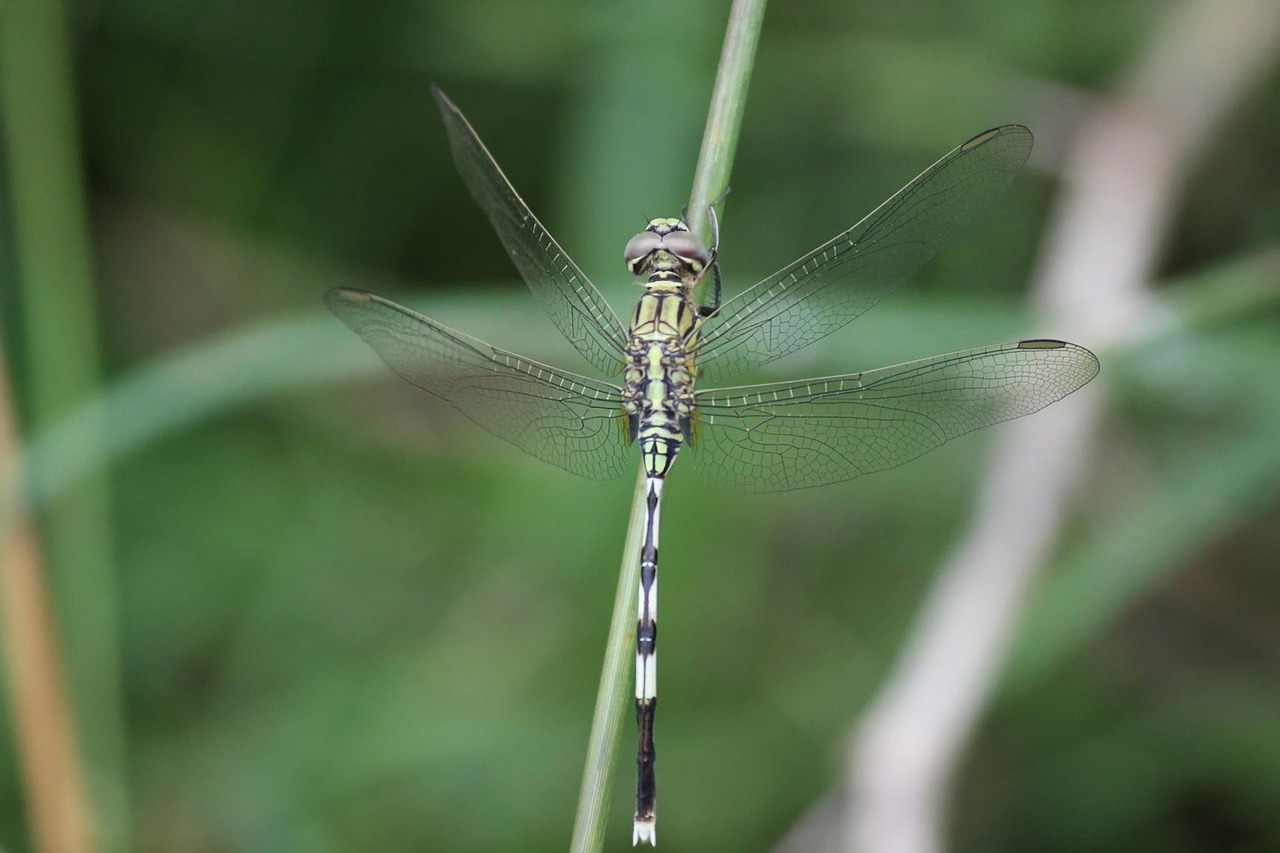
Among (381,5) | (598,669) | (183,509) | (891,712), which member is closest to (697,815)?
(598,669)

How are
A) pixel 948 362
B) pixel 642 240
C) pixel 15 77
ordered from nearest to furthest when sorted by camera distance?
pixel 948 362 < pixel 642 240 < pixel 15 77

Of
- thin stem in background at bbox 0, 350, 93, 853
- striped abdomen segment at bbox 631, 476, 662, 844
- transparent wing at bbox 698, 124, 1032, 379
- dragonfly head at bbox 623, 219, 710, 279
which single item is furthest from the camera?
thin stem in background at bbox 0, 350, 93, 853

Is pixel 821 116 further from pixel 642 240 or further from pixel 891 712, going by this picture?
pixel 891 712

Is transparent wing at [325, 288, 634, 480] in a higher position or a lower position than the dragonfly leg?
lower

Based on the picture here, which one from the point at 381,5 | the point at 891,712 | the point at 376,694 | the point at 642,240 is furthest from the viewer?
the point at 381,5

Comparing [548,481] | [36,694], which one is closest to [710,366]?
[548,481]

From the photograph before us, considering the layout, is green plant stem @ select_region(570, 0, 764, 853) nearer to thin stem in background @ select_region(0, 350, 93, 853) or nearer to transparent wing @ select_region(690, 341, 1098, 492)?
transparent wing @ select_region(690, 341, 1098, 492)

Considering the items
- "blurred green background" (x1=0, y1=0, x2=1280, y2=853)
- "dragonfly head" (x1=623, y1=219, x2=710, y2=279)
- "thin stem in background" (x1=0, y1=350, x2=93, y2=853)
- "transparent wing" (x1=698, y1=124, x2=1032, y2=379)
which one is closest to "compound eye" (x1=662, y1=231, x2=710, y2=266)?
"dragonfly head" (x1=623, y1=219, x2=710, y2=279)
